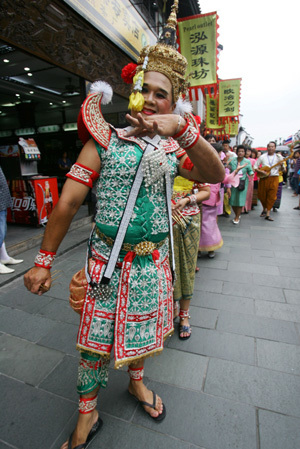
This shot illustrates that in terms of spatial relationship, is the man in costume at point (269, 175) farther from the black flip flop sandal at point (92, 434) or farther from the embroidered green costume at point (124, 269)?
the black flip flop sandal at point (92, 434)

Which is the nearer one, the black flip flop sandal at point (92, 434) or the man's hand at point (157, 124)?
the man's hand at point (157, 124)

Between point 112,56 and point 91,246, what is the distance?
489 cm

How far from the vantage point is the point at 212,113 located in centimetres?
1050

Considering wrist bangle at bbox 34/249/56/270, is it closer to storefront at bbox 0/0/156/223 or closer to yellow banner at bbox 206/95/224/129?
storefront at bbox 0/0/156/223

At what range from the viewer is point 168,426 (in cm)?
150

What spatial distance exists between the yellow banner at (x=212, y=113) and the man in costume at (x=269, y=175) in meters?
4.09

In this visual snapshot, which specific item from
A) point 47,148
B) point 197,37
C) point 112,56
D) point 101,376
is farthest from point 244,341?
point 47,148

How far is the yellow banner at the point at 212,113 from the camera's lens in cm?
1024

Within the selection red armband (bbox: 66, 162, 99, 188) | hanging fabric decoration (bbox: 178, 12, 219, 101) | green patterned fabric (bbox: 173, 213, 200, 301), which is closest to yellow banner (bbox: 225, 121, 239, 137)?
hanging fabric decoration (bbox: 178, 12, 219, 101)

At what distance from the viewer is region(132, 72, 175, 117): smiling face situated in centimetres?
123

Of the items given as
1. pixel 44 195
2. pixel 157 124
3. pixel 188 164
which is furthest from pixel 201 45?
pixel 157 124

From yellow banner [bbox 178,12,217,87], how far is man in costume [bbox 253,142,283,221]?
2632 mm

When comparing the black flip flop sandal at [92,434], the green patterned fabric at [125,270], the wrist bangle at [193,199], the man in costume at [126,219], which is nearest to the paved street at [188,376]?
the black flip flop sandal at [92,434]

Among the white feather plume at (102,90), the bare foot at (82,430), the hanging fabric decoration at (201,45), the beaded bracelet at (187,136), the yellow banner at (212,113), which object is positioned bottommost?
the bare foot at (82,430)
